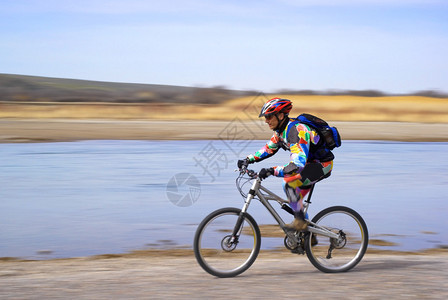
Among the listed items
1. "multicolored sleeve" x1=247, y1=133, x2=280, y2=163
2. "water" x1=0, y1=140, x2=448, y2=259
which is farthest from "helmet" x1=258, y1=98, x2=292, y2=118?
"water" x1=0, y1=140, x2=448, y2=259

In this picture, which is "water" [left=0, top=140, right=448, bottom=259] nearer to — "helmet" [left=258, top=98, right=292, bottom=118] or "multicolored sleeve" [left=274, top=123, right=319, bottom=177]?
"multicolored sleeve" [left=274, top=123, right=319, bottom=177]

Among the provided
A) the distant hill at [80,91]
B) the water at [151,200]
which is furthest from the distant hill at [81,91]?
the water at [151,200]

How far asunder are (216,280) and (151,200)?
643 cm

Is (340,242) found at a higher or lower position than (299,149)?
lower

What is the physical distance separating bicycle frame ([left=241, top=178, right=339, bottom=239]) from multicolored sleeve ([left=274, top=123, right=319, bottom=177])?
30 centimetres

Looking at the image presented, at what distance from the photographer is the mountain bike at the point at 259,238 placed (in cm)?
625

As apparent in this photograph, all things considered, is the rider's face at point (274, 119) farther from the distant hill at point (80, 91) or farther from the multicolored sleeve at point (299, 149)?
the distant hill at point (80, 91)

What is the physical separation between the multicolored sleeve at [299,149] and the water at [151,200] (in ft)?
9.58

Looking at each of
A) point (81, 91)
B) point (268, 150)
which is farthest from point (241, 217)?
point (81, 91)

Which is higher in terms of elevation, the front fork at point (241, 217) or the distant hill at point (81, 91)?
the distant hill at point (81, 91)

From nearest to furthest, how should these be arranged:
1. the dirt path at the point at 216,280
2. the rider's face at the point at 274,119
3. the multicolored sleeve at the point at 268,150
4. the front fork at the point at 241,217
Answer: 1. the dirt path at the point at 216,280
2. the rider's face at the point at 274,119
3. the front fork at the point at 241,217
4. the multicolored sleeve at the point at 268,150

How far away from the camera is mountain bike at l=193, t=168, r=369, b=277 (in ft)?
20.5

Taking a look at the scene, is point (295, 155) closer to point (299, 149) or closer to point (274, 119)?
point (299, 149)

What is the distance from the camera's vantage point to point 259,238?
643 centimetres
